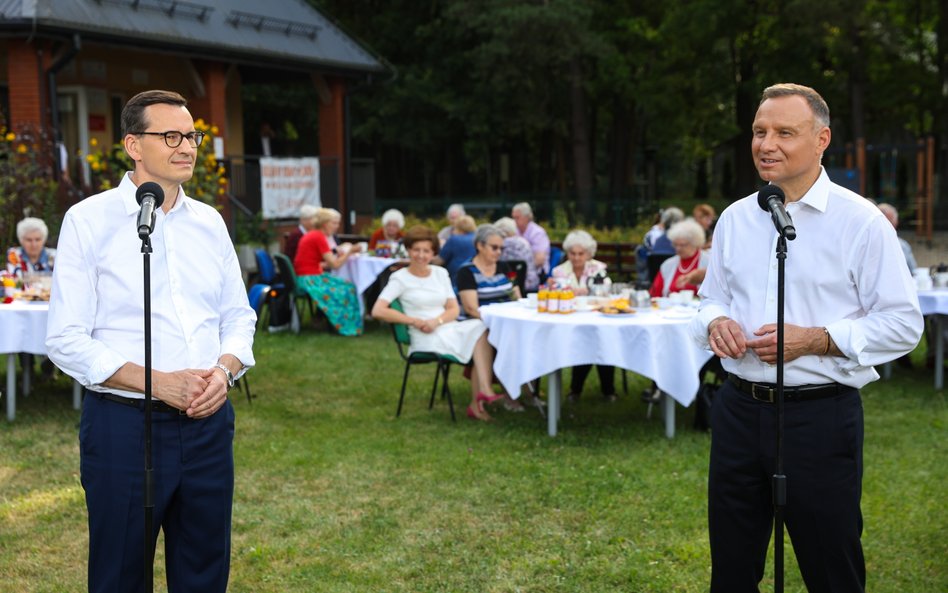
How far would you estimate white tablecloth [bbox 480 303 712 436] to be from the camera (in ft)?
22.6

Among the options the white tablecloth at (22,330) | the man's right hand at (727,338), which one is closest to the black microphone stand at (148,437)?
the man's right hand at (727,338)

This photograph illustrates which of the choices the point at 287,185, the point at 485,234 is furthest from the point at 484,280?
the point at 287,185

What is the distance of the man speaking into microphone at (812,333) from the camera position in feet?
9.59

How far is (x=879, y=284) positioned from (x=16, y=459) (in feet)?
18.3

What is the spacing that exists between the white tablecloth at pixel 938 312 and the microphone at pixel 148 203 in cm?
710

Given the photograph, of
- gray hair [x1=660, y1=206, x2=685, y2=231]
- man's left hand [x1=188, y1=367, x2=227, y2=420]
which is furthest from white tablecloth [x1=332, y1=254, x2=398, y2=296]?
man's left hand [x1=188, y1=367, x2=227, y2=420]

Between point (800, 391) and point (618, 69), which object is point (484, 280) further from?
point (618, 69)

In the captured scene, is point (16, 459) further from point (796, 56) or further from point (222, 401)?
point (796, 56)

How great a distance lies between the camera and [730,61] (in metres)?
31.0

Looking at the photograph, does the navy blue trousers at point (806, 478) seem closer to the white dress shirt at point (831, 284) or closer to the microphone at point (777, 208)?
the white dress shirt at point (831, 284)

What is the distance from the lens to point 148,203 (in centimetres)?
272

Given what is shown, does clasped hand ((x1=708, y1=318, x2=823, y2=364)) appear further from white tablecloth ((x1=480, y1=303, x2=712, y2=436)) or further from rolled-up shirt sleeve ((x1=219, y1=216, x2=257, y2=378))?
white tablecloth ((x1=480, y1=303, x2=712, y2=436))

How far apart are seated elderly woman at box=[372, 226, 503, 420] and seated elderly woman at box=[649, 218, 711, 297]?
1602 mm

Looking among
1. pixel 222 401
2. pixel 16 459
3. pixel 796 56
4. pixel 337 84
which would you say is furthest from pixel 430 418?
pixel 796 56
